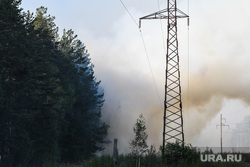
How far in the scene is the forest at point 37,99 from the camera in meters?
38.4

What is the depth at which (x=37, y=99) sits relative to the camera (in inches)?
1832

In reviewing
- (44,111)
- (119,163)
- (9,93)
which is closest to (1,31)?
(9,93)

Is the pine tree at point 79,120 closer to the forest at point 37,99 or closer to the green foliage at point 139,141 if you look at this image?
the forest at point 37,99

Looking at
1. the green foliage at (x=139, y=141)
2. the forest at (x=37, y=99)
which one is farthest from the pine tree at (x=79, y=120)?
the green foliage at (x=139, y=141)

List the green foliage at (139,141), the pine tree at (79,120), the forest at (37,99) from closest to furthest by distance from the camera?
the green foliage at (139,141), the forest at (37,99), the pine tree at (79,120)

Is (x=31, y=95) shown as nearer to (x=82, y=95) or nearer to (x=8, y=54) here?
(x=8, y=54)

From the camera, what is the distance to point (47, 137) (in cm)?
4762

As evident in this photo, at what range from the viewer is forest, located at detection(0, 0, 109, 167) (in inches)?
1513

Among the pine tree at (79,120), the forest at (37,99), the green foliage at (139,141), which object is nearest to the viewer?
the green foliage at (139,141)

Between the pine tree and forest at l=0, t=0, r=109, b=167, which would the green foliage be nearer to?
forest at l=0, t=0, r=109, b=167

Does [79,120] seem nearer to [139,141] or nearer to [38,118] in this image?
[38,118]

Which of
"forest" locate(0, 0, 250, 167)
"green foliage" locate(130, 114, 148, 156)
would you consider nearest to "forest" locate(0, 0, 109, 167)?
"forest" locate(0, 0, 250, 167)

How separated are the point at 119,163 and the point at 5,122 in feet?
51.4

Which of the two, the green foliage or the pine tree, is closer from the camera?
the green foliage
